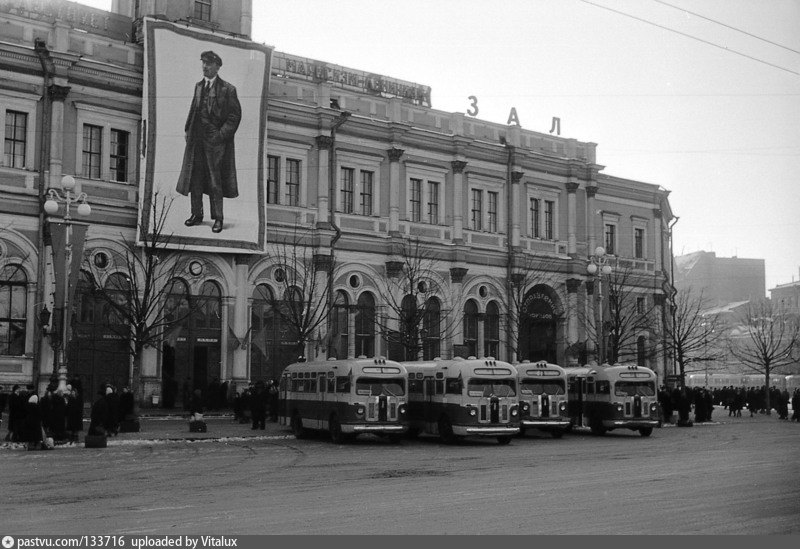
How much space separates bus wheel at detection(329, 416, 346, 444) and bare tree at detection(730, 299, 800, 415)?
31.7 m

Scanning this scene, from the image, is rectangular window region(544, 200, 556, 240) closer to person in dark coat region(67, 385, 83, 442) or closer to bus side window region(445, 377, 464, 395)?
bus side window region(445, 377, 464, 395)

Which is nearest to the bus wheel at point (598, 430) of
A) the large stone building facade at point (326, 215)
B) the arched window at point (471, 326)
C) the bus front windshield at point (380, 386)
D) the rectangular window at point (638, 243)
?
the bus front windshield at point (380, 386)

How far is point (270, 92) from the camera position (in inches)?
1715

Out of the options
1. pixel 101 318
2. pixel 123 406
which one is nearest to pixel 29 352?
pixel 101 318

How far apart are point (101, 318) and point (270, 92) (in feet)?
40.7

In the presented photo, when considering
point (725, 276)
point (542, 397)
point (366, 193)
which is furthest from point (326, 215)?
point (725, 276)

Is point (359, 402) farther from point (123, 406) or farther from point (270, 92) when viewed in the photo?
point (270, 92)

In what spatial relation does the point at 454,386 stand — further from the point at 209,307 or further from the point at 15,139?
the point at 15,139

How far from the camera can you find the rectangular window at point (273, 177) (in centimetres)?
4325

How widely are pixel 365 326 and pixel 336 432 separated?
721 inches

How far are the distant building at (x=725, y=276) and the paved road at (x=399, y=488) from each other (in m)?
104

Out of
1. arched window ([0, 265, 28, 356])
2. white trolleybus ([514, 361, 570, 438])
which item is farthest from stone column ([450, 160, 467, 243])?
arched window ([0, 265, 28, 356])

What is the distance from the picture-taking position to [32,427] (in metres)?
24.0

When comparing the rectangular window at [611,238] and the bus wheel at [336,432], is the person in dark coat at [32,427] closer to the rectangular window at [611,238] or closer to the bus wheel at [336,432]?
the bus wheel at [336,432]
